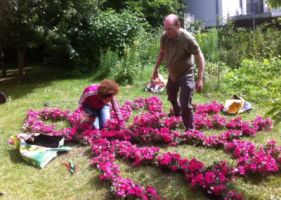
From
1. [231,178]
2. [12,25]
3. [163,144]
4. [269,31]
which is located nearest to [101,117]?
[163,144]

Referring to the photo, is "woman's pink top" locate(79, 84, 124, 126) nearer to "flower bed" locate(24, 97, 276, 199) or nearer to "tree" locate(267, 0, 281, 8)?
"flower bed" locate(24, 97, 276, 199)

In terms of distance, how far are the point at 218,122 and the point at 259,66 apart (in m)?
4.05

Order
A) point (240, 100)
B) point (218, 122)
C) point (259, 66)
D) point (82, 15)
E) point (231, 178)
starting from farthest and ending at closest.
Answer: point (82, 15)
point (259, 66)
point (240, 100)
point (218, 122)
point (231, 178)

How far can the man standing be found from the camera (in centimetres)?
660

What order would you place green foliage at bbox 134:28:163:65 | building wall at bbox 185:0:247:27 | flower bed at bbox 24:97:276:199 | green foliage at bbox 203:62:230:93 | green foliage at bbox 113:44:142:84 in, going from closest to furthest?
flower bed at bbox 24:97:276:199, green foliage at bbox 203:62:230:93, green foliage at bbox 113:44:142:84, green foliage at bbox 134:28:163:65, building wall at bbox 185:0:247:27

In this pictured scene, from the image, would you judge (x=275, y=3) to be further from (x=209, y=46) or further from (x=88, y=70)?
(x=88, y=70)

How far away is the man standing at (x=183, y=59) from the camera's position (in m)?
6.60

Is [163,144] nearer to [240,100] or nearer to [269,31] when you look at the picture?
[240,100]

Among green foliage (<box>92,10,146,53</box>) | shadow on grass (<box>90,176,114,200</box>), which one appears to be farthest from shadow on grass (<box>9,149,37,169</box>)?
green foliage (<box>92,10,146,53</box>)

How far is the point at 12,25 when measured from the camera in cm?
1129

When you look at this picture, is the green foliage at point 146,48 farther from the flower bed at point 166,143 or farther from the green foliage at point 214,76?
the flower bed at point 166,143

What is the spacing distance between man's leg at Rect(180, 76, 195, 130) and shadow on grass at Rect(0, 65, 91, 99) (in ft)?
17.0

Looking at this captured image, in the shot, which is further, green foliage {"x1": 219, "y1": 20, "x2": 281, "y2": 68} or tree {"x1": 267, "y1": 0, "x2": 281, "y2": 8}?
green foliage {"x1": 219, "y1": 20, "x2": 281, "y2": 68}

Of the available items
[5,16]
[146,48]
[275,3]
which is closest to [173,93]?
[275,3]
